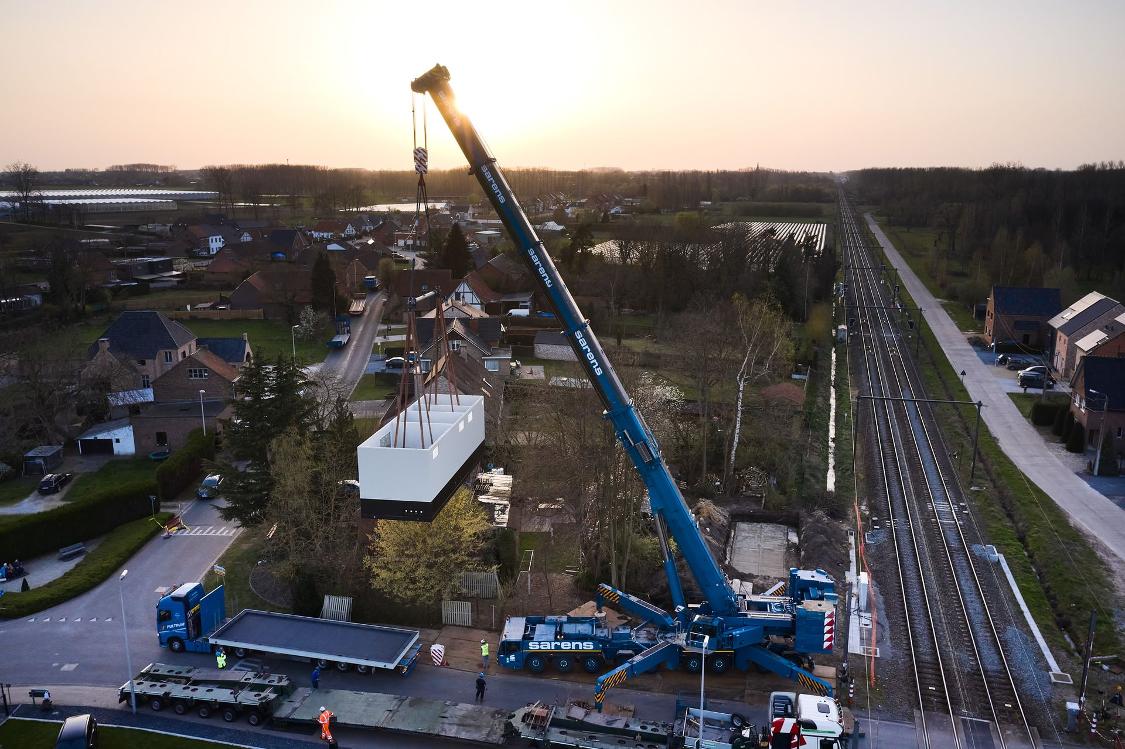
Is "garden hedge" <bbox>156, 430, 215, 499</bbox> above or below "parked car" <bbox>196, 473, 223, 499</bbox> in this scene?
above

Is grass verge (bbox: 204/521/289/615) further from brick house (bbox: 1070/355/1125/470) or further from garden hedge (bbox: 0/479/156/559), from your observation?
brick house (bbox: 1070/355/1125/470)

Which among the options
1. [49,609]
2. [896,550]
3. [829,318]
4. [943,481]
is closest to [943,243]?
[829,318]

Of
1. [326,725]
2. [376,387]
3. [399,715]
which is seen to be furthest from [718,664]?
[376,387]

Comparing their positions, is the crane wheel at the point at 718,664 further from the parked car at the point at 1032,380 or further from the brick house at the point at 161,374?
the parked car at the point at 1032,380

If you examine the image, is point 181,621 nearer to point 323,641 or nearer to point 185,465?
point 323,641

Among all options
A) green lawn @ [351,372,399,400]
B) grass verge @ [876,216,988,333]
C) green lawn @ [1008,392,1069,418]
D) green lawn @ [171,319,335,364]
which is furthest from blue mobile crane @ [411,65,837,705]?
grass verge @ [876,216,988,333]

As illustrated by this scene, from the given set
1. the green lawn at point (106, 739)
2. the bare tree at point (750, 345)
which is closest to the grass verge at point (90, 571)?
the green lawn at point (106, 739)

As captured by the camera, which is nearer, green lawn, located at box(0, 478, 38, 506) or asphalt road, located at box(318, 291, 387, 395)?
green lawn, located at box(0, 478, 38, 506)
